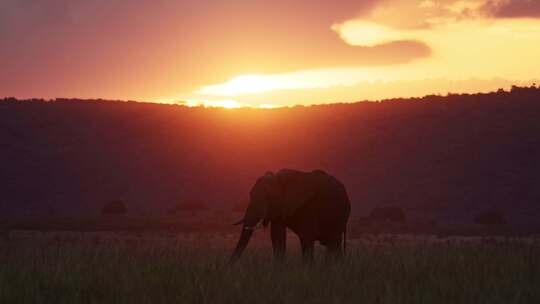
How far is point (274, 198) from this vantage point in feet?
43.8

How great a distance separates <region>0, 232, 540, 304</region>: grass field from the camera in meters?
8.49

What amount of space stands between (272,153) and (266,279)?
5142 cm

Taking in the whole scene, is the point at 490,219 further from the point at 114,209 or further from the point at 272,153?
the point at 272,153

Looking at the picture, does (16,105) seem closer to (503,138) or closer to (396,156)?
(396,156)

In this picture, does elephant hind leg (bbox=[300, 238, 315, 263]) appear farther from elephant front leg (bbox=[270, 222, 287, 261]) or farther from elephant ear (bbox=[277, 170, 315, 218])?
elephant ear (bbox=[277, 170, 315, 218])

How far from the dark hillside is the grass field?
101ft

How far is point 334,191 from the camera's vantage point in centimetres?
1436

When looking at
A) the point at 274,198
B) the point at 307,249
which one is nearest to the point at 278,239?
the point at 307,249

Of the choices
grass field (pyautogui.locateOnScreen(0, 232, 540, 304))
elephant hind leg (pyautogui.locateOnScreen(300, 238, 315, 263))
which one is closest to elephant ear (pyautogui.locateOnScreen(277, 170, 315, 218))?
elephant hind leg (pyautogui.locateOnScreen(300, 238, 315, 263))

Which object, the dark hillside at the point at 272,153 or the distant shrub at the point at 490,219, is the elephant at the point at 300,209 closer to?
the distant shrub at the point at 490,219

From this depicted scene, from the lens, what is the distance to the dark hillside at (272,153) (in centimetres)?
4822

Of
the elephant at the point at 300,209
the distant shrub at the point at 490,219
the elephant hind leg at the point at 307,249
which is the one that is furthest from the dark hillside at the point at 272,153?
the elephant hind leg at the point at 307,249

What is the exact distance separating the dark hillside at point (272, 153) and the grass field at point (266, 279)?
101 feet

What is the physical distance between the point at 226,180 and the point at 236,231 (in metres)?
26.5
